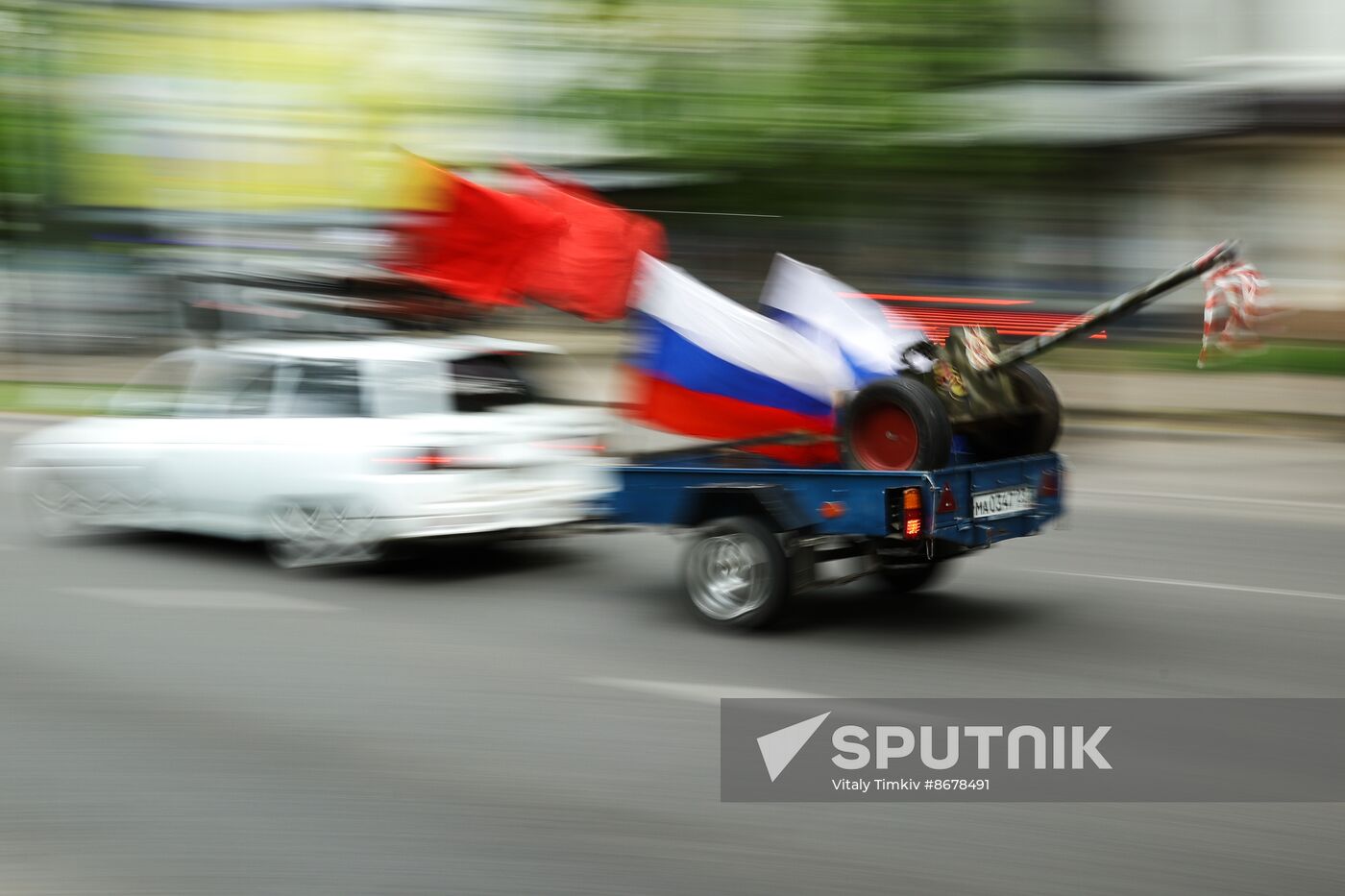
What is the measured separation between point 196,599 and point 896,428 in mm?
3927

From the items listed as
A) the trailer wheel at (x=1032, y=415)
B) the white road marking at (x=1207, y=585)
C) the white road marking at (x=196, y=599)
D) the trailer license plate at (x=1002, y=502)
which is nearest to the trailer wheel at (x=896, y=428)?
the trailer license plate at (x=1002, y=502)

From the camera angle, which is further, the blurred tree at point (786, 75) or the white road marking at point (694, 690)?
the blurred tree at point (786, 75)

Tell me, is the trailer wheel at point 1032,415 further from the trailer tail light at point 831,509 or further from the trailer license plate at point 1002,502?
the trailer tail light at point 831,509

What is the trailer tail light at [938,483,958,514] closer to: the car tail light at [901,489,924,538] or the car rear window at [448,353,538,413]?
the car tail light at [901,489,924,538]

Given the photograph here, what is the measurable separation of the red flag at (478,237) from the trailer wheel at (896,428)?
2551 millimetres

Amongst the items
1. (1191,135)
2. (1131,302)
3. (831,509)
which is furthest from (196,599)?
(1191,135)

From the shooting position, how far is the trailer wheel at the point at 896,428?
656 centimetres

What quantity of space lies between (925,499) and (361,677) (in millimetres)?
2603

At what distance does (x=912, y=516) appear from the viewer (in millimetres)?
6484

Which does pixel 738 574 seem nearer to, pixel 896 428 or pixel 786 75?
pixel 896 428

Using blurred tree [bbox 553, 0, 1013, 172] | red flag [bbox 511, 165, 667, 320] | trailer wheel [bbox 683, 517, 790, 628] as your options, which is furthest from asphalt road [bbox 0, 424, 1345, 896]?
blurred tree [bbox 553, 0, 1013, 172]

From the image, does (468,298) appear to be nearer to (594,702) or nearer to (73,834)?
(594,702)

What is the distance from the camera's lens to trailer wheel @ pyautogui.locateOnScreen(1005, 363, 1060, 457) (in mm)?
7250

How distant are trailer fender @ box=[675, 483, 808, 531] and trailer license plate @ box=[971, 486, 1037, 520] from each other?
801mm
